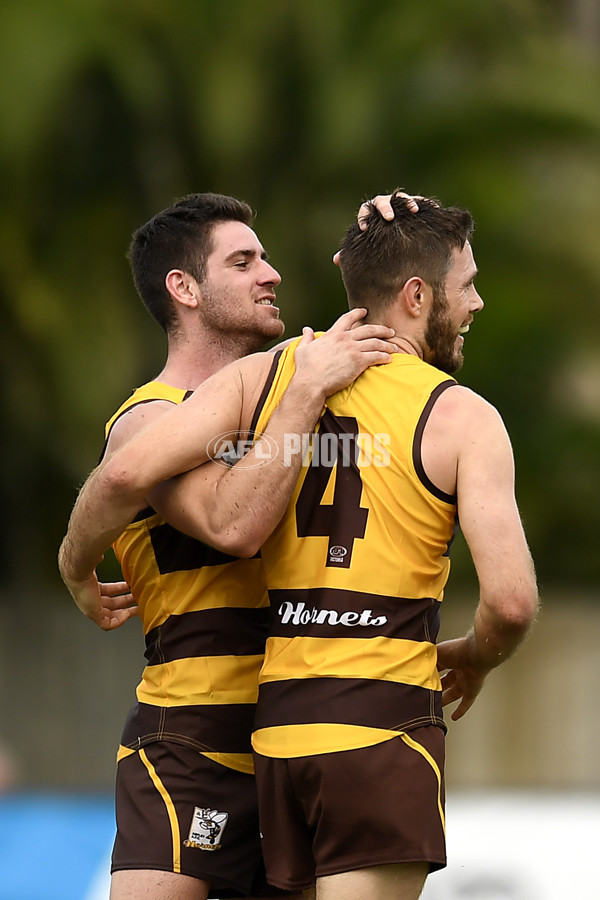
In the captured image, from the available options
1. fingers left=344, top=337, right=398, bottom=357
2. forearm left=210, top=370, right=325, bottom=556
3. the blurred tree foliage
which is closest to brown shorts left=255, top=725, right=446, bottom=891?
forearm left=210, top=370, right=325, bottom=556

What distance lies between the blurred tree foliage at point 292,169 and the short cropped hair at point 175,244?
7428 mm

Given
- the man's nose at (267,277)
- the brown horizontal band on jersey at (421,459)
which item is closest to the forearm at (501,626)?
the brown horizontal band on jersey at (421,459)

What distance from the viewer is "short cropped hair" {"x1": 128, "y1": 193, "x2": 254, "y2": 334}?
446cm

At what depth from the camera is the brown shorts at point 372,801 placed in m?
3.34

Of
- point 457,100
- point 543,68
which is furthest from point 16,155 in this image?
point 543,68

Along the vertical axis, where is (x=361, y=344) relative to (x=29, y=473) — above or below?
below

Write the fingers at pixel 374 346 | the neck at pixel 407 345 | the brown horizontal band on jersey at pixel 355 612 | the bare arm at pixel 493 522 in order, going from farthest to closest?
the neck at pixel 407 345, the fingers at pixel 374 346, the brown horizontal band on jersey at pixel 355 612, the bare arm at pixel 493 522

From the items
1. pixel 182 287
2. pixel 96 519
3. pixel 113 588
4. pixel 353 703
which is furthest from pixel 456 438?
pixel 113 588

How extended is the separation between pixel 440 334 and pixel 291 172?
32.1 feet

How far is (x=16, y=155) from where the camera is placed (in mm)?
12117

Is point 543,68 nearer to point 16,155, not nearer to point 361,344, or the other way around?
point 16,155

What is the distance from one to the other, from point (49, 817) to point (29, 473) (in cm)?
769

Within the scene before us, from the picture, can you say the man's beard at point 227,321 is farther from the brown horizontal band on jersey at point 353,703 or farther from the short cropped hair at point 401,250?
the brown horizontal band on jersey at point 353,703

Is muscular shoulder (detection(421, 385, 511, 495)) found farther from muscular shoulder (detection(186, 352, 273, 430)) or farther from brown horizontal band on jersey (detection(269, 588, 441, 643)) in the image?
muscular shoulder (detection(186, 352, 273, 430))
